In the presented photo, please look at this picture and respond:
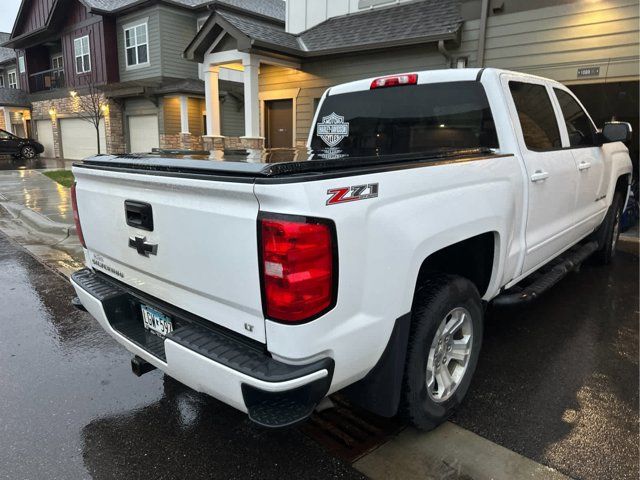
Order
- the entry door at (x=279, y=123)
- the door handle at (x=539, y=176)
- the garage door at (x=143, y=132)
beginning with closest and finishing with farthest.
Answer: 1. the door handle at (x=539, y=176)
2. the entry door at (x=279, y=123)
3. the garage door at (x=143, y=132)

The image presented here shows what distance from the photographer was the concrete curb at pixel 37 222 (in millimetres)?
7755

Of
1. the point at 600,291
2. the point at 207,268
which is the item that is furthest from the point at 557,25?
the point at 207,268

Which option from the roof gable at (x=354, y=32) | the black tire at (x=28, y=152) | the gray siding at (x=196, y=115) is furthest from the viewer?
the black tire at (x=28, y=152)

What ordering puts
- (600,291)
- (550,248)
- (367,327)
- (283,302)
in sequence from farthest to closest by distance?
(600,291), (550,248), (367,327), (283,302)

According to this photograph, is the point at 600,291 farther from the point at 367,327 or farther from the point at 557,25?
the point at 557,25

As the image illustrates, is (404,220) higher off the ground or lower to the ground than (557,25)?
lower

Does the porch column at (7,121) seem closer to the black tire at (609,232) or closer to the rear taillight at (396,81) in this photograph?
the rear taillight at (396,81)

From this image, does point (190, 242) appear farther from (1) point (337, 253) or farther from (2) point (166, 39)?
(2) point (166, 39)

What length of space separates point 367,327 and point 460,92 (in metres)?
2.11

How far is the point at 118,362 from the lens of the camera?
354 cm

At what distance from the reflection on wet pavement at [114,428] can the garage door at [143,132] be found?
1818 centimetres

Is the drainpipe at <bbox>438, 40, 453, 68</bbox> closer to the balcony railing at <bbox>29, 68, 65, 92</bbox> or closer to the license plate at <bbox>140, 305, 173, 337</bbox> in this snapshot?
the license plate at <bbox>140, 305, 173, 337</bbox>

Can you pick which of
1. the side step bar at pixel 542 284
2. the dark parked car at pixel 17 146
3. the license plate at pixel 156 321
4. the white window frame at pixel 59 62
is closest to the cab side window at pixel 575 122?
the side step bar at pixel 542 284

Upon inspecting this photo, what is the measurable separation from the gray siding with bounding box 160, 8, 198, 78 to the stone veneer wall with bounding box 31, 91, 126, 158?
3729 mm
